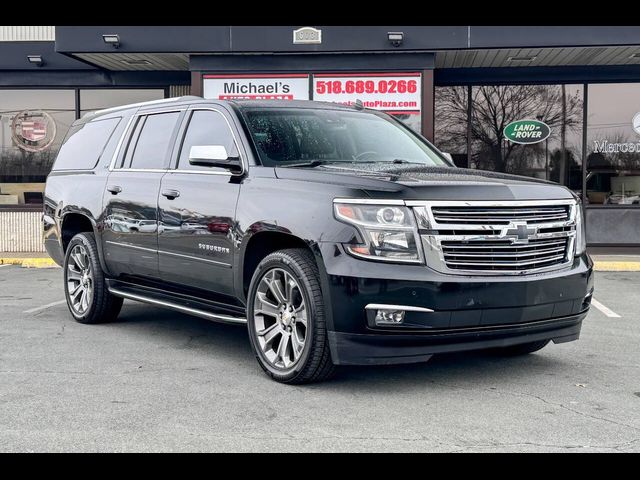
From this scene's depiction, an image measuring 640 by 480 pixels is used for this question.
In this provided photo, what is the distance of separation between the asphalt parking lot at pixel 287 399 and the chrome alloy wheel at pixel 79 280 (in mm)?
492

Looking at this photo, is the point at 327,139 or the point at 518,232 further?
the point at 327,139

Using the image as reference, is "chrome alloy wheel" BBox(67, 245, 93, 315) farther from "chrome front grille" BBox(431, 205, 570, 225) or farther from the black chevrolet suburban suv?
"chrome front grille" BBox(431, 205, 570, 225)

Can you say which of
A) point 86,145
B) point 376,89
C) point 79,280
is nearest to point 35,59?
point 376,89

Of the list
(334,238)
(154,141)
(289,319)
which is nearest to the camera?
(334,238)

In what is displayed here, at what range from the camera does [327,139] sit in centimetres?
627

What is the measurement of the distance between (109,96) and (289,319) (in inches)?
451

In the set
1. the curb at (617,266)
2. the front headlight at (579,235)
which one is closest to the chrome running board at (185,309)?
the front headlight at (579,235)

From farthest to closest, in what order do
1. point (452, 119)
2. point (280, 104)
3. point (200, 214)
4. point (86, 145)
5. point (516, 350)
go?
point (452, 119), point (86, 145), point (280, 104), point (516, 350), point (200, 214)

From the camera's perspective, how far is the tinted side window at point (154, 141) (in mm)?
6799

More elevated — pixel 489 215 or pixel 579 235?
pixel 489 215

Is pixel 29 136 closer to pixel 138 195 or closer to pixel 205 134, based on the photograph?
pixel 138 195

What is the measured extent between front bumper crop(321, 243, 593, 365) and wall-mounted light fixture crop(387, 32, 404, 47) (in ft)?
28.7

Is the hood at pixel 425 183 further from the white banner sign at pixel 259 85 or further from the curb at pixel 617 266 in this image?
the white banner sign at pixel 259 85

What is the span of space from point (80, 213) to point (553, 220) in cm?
430
